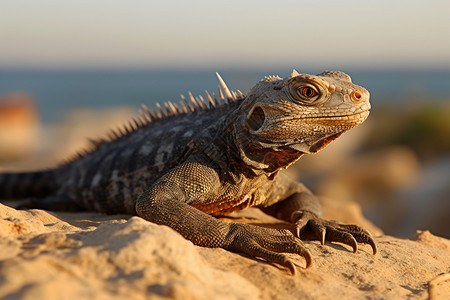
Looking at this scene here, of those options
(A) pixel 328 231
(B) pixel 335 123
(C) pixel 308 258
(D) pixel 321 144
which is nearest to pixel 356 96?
(B) pixel 335 123

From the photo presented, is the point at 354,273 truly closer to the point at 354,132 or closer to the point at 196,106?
the point at 196,106

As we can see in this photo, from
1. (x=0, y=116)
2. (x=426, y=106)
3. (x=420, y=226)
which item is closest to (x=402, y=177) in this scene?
(x=420, y=226)

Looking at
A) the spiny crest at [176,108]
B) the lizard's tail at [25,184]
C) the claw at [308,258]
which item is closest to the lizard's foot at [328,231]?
the claw at [308,258]

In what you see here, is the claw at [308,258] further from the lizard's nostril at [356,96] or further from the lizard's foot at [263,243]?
the lizard's nostril at [356,96]

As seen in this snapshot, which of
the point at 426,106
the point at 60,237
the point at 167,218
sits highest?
the point at 426,106

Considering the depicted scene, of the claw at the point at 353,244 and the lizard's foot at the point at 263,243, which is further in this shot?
the claw at the point at 353,244

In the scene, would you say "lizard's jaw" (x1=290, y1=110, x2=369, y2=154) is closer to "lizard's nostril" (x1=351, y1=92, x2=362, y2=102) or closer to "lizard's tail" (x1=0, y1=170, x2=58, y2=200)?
"lizard's nostril" (x1=351, y1=92, x2=362, y2=102)

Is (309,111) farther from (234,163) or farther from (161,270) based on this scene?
(161,270)
